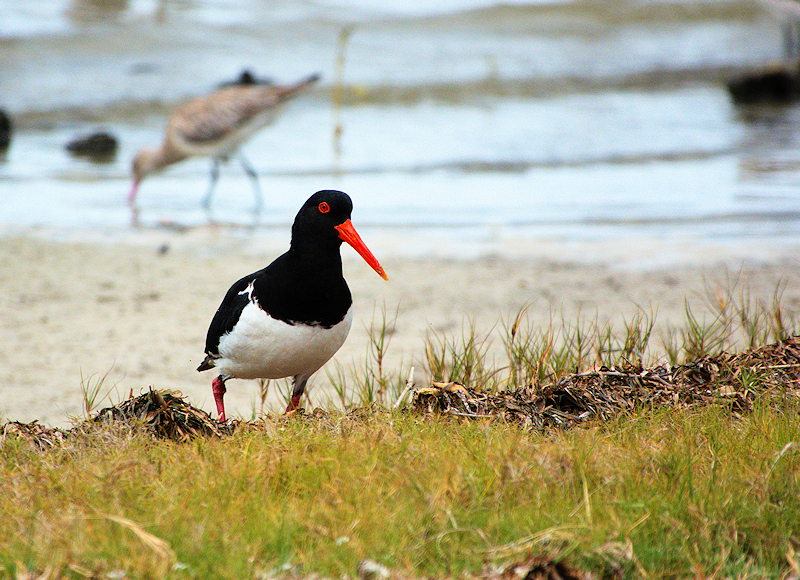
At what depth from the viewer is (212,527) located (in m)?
2.43

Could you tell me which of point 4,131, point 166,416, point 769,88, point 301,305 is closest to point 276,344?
point 301,305

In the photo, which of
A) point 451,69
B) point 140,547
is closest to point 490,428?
point 140,547

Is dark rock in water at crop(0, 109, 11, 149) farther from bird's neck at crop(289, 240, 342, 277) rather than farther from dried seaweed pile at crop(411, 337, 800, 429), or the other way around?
dried seaweed pile at crop(411, 337, 800, 429)

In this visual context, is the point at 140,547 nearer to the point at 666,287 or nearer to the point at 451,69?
the point at 666,287

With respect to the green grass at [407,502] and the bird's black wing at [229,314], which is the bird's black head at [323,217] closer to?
the bird's black wing at [229,314]

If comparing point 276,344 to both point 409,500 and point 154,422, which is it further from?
point 409,500

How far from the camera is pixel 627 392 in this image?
149 inches

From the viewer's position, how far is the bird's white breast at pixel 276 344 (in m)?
Answer: 3.69

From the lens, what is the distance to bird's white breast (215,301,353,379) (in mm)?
3692

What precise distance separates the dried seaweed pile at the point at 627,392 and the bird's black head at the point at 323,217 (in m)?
0.83

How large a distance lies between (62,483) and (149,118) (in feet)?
53.0

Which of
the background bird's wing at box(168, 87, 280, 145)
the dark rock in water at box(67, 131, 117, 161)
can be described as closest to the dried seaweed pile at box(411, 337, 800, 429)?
the background bird's wing at box(168, 87, 280, 145)

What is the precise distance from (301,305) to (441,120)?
554 inches

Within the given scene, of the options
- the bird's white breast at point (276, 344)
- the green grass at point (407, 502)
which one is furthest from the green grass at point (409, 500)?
the bird's white breast at point (276, 344)
